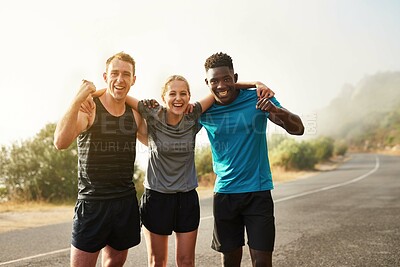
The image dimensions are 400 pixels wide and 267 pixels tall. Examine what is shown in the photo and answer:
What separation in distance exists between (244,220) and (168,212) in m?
0.75

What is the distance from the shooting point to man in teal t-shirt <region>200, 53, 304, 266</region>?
397cm

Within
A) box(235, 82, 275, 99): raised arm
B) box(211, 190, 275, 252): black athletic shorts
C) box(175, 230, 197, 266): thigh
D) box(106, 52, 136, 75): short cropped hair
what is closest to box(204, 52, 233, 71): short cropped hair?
box(235, 82, 275, 99): raised arm

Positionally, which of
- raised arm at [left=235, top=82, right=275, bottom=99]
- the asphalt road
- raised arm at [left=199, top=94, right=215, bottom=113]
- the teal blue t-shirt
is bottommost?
the asphalt road

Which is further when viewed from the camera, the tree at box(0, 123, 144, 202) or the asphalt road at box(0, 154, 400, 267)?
the tree at box(0, 123, 144, 202)

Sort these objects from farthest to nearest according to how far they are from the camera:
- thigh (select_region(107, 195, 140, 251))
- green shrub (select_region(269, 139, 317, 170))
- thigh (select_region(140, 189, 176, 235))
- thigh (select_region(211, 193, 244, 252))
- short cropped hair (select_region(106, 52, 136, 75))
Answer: green shrub (select_region(269, 139, 317, 170)) → thigh (select_region(211, 193, 244, 252)) → thigh (select_region(140, 189, 176, 235)) → short cropped hair (select_region(106, 52, 136, 75)) → thigh (select_region(107, 195, 140, 251))

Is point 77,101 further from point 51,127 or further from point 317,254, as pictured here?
point 51,127

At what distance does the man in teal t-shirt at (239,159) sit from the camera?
3.97m

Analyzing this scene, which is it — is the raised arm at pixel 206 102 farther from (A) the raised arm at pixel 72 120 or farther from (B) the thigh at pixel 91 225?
(B) the thigh at pixel 91 225

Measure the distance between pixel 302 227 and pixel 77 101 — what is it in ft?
21.2

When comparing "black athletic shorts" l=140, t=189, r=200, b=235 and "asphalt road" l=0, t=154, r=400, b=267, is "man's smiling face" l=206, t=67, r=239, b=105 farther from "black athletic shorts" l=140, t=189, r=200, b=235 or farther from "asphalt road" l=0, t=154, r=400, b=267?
"asphalt road" l=0, t=154, r=400, b=267

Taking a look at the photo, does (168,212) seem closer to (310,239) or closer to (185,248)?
(185,248)

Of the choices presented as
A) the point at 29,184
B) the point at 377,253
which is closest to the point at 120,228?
the point at 377,253

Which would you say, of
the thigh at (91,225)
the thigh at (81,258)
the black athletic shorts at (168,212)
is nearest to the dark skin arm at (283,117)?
the black athletic shorts at (168,212)

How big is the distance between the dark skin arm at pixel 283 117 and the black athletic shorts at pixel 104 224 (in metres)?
1.45
